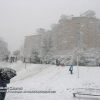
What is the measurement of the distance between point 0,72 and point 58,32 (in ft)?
177

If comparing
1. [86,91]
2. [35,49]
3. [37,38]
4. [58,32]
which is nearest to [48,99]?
[86,91]

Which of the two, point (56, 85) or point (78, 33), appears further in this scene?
point (78, 33)

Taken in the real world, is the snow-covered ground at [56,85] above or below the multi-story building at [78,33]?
below

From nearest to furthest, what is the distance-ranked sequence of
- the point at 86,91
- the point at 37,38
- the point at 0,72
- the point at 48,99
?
the point at 0,72, the point at 48,99, the point at 86,91, the point at 37,38

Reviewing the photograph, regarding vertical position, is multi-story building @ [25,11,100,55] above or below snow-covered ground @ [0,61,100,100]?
above

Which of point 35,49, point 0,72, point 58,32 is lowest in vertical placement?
point 0,72

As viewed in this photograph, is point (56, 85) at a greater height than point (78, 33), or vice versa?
point (78, 33)

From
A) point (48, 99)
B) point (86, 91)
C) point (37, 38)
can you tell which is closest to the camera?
point (48, 99)

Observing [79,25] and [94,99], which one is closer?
[94,99]

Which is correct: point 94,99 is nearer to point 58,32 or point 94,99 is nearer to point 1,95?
point 1,95

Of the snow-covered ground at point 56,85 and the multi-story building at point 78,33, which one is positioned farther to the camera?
the multi-story building at point 78,33

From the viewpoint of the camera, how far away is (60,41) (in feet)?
188

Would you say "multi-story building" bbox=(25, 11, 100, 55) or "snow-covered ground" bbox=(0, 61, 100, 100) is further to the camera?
"multi-story building" bbox=(25, 11, 100, 55)

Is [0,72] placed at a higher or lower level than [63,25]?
lower
